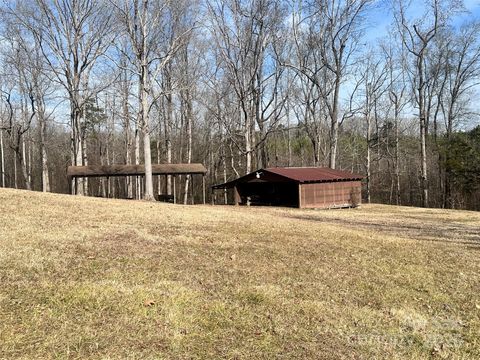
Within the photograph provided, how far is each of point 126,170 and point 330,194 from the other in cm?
1367

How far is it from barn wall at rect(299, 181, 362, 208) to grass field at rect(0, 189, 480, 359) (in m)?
14.2

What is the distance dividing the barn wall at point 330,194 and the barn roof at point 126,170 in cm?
837

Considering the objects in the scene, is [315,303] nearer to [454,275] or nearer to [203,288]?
[203,288]

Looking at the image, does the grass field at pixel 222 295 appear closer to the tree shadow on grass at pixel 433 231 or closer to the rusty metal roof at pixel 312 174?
the tree shadow on grass at pixel 433 231

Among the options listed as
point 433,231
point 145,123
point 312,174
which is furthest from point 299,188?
point 433,231

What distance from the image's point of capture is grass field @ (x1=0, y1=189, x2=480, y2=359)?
432 centimetres

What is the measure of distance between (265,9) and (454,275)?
27.3m

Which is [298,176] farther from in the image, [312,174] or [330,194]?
[330,194]

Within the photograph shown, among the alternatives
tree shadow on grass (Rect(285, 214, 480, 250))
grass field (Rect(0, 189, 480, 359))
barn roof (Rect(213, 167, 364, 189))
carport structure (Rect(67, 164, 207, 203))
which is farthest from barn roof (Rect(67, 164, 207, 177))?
grass field (Rect(0, 189, 480, 359))

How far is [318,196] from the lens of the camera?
25016mm

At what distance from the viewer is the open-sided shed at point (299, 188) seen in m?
24.5

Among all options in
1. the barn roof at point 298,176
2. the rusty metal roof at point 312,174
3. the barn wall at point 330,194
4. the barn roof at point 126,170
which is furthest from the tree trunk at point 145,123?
the barn wall at point 330,194

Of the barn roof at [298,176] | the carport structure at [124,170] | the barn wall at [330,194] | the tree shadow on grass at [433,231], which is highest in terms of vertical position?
the carport structure at [124,170]

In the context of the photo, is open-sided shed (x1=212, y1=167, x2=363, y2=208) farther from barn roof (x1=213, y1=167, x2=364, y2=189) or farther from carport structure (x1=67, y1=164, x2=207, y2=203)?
carport structure (x1=67, y1=164, x2=207, y2=203)
